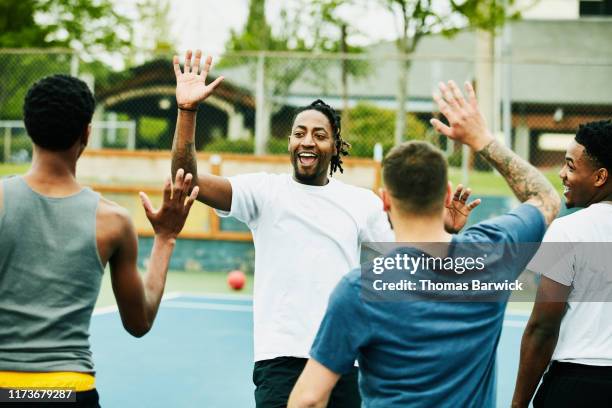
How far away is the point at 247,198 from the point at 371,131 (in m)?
10.8

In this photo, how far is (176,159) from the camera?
148 inches

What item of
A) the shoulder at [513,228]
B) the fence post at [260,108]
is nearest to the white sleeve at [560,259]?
the shoulder at [513,228]

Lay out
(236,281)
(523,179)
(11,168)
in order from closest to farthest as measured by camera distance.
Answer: (523,179)
(236,281)
(11,168)

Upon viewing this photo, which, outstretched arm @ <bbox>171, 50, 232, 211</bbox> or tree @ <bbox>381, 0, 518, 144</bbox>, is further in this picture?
tree @ <bbox>381, 0, 518, 144</bbox>

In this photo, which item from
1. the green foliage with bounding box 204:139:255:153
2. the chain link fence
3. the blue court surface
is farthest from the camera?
the green foliage with bounding box 204:139:255:153

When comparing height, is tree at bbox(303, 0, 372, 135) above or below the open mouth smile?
above

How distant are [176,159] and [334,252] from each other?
0.95m

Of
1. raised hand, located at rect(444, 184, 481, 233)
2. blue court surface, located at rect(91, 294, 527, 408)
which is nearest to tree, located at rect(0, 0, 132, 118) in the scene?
blue court surface, located at rect(91, 294, 527, 408)

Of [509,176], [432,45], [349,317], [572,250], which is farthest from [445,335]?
[432,45]

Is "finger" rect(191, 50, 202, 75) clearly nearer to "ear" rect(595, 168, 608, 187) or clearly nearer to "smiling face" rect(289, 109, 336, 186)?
"smiling face" rect(289, 109, 336, 186)

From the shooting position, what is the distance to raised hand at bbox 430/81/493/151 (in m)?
2.87

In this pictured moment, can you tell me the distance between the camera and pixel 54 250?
2674 mm

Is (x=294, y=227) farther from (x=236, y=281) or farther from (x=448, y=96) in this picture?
(x=236, y=281)

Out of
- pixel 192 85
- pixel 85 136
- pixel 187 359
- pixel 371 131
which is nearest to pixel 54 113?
pixel 85 136
